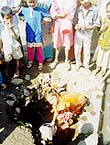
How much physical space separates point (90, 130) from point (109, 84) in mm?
1023

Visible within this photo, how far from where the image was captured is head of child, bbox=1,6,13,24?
7073 millimetres

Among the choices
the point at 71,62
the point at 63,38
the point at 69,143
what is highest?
the point at 63,38

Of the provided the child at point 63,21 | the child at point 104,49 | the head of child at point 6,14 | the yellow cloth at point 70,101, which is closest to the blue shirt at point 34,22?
the child at point 63,21

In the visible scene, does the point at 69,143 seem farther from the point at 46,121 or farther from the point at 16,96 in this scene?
Answer: the point at 16,96

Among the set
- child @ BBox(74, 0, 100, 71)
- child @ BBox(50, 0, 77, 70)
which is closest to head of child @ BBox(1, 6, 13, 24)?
child @ BBox(50, 0, 77, 70)

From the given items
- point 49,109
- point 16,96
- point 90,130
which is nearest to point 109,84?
point 90,130

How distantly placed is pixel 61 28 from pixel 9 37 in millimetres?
894

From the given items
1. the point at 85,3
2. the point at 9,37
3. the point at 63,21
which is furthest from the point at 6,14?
the point at 85,3

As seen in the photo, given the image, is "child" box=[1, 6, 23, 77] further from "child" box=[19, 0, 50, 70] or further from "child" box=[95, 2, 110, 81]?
"child" box=[95, 2, 110, 81]

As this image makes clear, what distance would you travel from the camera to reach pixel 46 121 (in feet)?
22.8

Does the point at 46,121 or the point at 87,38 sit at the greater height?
the point at 87,38

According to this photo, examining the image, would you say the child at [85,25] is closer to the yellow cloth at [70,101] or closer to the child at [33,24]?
the child at [33,24]

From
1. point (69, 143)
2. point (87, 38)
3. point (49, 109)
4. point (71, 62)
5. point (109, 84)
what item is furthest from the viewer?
point (71, 62)

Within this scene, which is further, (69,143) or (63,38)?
(63,38)
